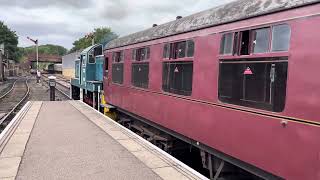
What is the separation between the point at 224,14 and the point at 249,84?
4.76 ft

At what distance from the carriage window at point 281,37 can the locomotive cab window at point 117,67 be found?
7989mm

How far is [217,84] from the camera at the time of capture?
6.30 m

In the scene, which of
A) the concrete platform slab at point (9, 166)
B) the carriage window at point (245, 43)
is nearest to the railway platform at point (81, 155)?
the concrete platform slab at point (9, 166)

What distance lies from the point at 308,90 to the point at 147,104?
19.2ft

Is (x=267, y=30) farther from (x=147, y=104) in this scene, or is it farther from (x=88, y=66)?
(x=88, y=66)

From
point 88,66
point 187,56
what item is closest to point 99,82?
point 88,66

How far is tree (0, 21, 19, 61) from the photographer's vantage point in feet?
357

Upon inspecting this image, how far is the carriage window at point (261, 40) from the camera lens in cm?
511

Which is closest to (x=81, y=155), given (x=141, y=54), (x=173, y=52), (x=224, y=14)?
(x=173, y=52)

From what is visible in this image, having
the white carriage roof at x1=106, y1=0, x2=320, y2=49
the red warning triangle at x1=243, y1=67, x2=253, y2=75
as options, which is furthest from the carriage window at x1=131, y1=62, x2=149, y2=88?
the red warning triangle at x1=243, y1=67, x2=253, y2=75

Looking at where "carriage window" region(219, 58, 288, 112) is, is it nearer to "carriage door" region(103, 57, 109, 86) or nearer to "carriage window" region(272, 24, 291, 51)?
"carriage window" region(272, 24, 291, 51)

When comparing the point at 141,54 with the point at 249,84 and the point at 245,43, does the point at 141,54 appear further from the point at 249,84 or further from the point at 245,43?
the point at 249,84

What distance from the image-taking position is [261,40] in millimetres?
5230

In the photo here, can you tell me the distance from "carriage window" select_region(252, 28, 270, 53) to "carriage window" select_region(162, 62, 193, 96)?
2047 millimetres
